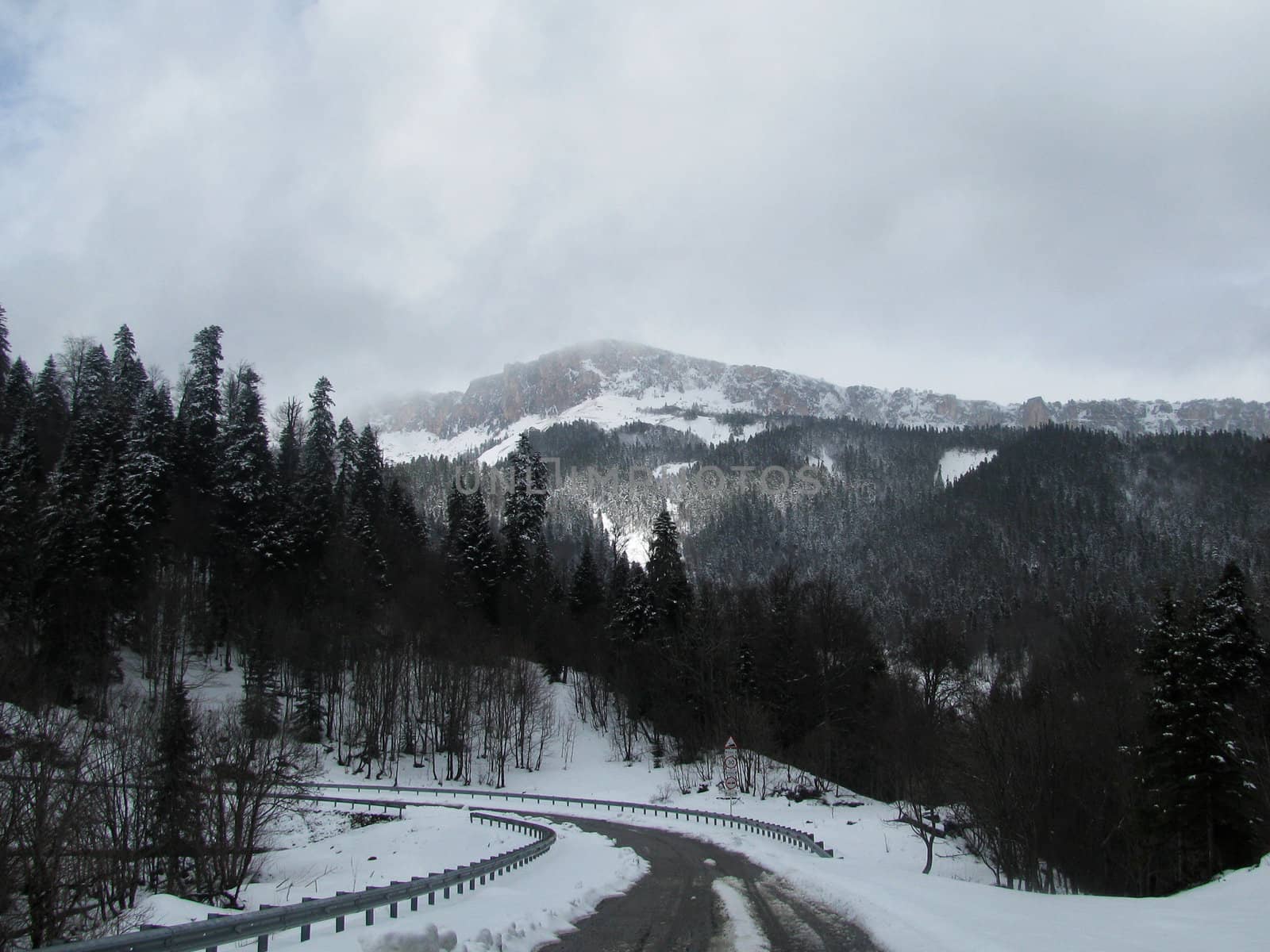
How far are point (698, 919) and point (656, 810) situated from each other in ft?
103

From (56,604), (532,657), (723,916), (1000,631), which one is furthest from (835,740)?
(1000,631)

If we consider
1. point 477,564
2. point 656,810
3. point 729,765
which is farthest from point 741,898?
point 477,564

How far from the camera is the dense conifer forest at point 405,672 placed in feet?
91.3

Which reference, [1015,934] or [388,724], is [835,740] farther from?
[1015,934]

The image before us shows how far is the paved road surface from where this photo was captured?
12742 millimetres

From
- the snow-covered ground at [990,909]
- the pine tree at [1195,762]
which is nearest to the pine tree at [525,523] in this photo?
the snow-covered ground at [990,909]

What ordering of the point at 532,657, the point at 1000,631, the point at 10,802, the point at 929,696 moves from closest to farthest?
the point at 10,802
the point at 929,696
the point at 532,657
the point at 1000,631

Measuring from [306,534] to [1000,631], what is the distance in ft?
385

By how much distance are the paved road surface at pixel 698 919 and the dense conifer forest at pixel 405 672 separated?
34.7 feet

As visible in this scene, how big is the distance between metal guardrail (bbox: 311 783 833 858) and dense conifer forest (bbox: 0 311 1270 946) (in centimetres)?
567

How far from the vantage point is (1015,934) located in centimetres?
1259

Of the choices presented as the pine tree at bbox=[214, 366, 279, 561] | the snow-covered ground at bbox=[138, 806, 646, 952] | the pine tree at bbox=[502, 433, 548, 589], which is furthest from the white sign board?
the pine tree at bbox=[502, 433, 548, 589]

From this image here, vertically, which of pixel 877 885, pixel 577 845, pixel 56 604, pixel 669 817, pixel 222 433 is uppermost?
pixel 222 433

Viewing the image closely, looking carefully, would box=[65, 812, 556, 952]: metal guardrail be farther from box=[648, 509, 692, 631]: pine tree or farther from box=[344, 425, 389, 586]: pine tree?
box=[344, 425, 389, 586]: pine tree
